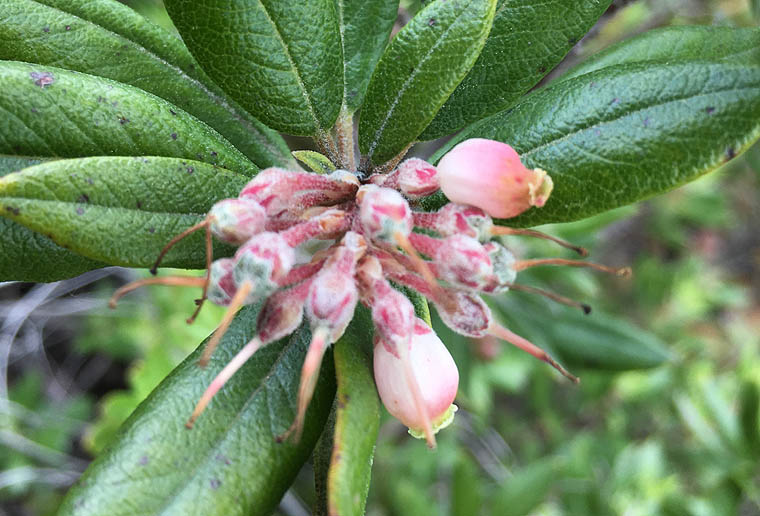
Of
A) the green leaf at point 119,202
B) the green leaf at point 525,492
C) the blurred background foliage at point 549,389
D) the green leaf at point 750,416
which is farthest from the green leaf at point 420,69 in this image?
the green leaf at point 750,416

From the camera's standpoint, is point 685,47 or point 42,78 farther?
point 685,47

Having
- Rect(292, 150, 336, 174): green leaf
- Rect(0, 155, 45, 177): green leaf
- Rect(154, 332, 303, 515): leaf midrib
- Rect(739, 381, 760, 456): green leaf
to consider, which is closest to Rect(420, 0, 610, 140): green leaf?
Rect(292, 150, 336, 174): green leaf

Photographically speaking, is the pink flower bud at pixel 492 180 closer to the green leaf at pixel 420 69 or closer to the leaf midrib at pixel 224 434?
the green leaf at pixel 420 69

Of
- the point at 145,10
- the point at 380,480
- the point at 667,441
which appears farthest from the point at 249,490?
the point at 667,441

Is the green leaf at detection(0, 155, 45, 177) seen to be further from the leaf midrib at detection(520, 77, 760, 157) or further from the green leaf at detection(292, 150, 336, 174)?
the leaf midrib at detection(520, 77, 760, 157)

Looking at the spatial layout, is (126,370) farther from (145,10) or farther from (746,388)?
(746,388)

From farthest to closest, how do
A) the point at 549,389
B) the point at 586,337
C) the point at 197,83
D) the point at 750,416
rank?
the point at 549,389, the point at 750,416, the point at 586,337, the point at 197,83

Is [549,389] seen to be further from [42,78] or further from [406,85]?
[42,78]

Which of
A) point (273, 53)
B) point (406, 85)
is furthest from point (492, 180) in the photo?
point (273, 53)
